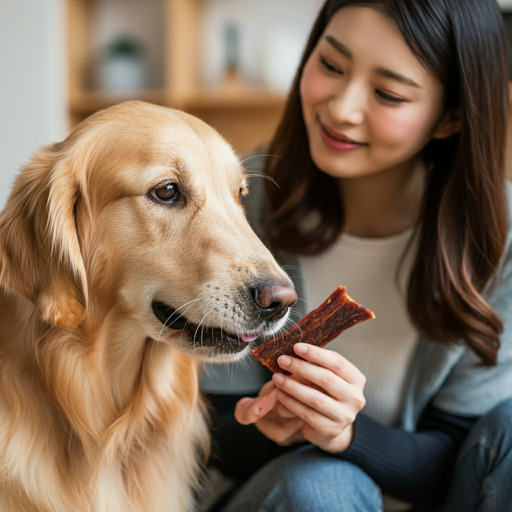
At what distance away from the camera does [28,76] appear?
3.24 metres

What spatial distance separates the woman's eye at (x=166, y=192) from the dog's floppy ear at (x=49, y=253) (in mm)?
150

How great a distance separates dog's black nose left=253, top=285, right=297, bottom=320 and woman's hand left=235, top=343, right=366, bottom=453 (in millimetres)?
84

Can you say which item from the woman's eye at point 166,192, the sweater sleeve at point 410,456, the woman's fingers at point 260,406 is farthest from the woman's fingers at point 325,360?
the woman's eye at point 166,192

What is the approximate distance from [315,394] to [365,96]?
0.65 metres

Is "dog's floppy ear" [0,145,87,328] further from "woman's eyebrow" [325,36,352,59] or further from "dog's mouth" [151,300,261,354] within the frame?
"woman's eyebrow" [325,36,352,59]

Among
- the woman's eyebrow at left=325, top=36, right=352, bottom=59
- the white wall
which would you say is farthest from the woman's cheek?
the white wall

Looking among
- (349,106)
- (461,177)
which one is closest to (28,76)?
(349,106)

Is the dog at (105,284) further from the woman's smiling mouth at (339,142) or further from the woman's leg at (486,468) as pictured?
the woman's leg at (486,468)

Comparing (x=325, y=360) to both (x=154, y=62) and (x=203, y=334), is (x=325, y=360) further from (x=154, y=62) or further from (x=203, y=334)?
(x=154, y=62)

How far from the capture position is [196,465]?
1412 mm

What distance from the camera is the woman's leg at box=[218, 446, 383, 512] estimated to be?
1237 millimetres

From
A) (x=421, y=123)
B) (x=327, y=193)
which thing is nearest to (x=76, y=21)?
(x=327, y=193)

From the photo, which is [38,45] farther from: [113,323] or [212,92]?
[113,323]

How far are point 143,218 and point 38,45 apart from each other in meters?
2.47
